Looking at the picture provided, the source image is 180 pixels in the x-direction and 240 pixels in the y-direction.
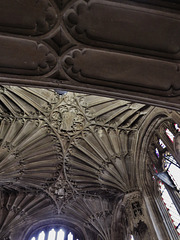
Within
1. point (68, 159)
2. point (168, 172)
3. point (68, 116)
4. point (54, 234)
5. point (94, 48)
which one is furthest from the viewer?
point (54, 234)

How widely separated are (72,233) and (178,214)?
18.9 feet

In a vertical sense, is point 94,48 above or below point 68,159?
below

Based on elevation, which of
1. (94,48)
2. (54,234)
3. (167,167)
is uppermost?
(54,234)

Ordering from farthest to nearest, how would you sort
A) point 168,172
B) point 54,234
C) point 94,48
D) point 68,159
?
point 54,234
point 68,159
point 168,172
point 94,48

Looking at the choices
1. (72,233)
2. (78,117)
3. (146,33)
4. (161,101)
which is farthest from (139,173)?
(146,33)

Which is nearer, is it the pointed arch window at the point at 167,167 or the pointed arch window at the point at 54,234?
the pointed arch window at the point at 167,167

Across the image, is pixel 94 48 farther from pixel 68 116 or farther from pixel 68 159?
pixel 68 159

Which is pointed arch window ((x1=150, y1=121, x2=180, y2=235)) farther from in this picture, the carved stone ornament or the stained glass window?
the carved stone ornament

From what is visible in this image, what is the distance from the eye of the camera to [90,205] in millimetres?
11461

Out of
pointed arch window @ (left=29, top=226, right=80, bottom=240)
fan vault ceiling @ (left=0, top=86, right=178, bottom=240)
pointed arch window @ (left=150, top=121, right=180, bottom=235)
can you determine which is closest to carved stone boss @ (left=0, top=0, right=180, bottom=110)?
pointed arch window @ (left=150, top=121, right=180, bottom=235)

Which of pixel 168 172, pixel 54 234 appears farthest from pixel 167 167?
pixel 54 234

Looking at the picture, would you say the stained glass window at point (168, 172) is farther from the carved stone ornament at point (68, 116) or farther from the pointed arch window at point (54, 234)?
the pointed arch window at point (54, 234)

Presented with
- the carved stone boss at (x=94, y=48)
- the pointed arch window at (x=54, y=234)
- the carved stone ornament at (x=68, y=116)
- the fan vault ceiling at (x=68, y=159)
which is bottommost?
the carved stone boss at (x=94, y=48)

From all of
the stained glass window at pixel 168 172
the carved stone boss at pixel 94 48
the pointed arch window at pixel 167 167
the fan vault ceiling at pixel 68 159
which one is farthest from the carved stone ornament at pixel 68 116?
the carved stone boss at pixel 94 48
